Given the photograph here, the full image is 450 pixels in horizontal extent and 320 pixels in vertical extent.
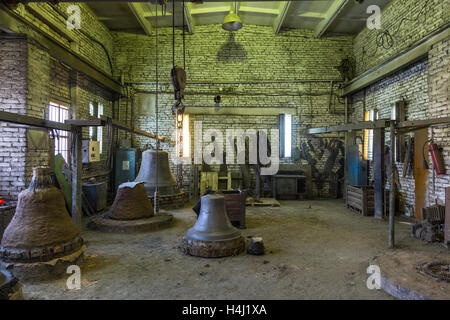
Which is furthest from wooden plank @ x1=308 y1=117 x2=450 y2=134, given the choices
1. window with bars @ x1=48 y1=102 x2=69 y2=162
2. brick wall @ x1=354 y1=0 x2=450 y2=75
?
window with bars @ x1=48 y1=102 x2=69 y2=162

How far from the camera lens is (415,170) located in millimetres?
7449

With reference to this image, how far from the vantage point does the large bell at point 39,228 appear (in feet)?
12.6

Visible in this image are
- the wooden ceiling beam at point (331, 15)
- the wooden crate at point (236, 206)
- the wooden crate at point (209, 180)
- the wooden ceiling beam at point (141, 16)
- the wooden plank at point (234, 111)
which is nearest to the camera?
the wooden crate at point (236, 206)

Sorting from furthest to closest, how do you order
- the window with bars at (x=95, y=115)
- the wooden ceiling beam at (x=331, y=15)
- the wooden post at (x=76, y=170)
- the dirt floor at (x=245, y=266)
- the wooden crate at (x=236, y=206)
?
the window with bars at (x=95, y=115)
the wooden ceiling beam at (x=331, y=15)
the wooden crate at (x=236, y=206)
the wooden post at (x=76, y=170)
the dirt floor at (x=245, y=266)

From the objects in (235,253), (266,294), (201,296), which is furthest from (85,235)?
(266,294)

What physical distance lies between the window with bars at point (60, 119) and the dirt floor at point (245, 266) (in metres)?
3.03

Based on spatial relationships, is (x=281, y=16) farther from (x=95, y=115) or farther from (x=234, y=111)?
(x=95, y=115)

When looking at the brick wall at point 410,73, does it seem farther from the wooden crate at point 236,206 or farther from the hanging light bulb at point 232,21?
the hanging light bulb at point 232,21

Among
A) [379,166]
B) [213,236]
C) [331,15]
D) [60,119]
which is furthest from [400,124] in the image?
[60,119]

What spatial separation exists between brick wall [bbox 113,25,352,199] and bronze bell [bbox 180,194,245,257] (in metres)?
7.02

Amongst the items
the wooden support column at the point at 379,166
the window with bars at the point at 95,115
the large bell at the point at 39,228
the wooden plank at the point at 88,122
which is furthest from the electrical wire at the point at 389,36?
the window with bars at the point at 95,115

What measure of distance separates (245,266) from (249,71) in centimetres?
903

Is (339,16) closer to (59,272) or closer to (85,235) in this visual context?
(85,235)

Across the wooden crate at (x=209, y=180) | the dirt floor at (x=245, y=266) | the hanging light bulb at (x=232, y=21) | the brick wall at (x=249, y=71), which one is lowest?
the dirt floor at (x=245, y=266)
